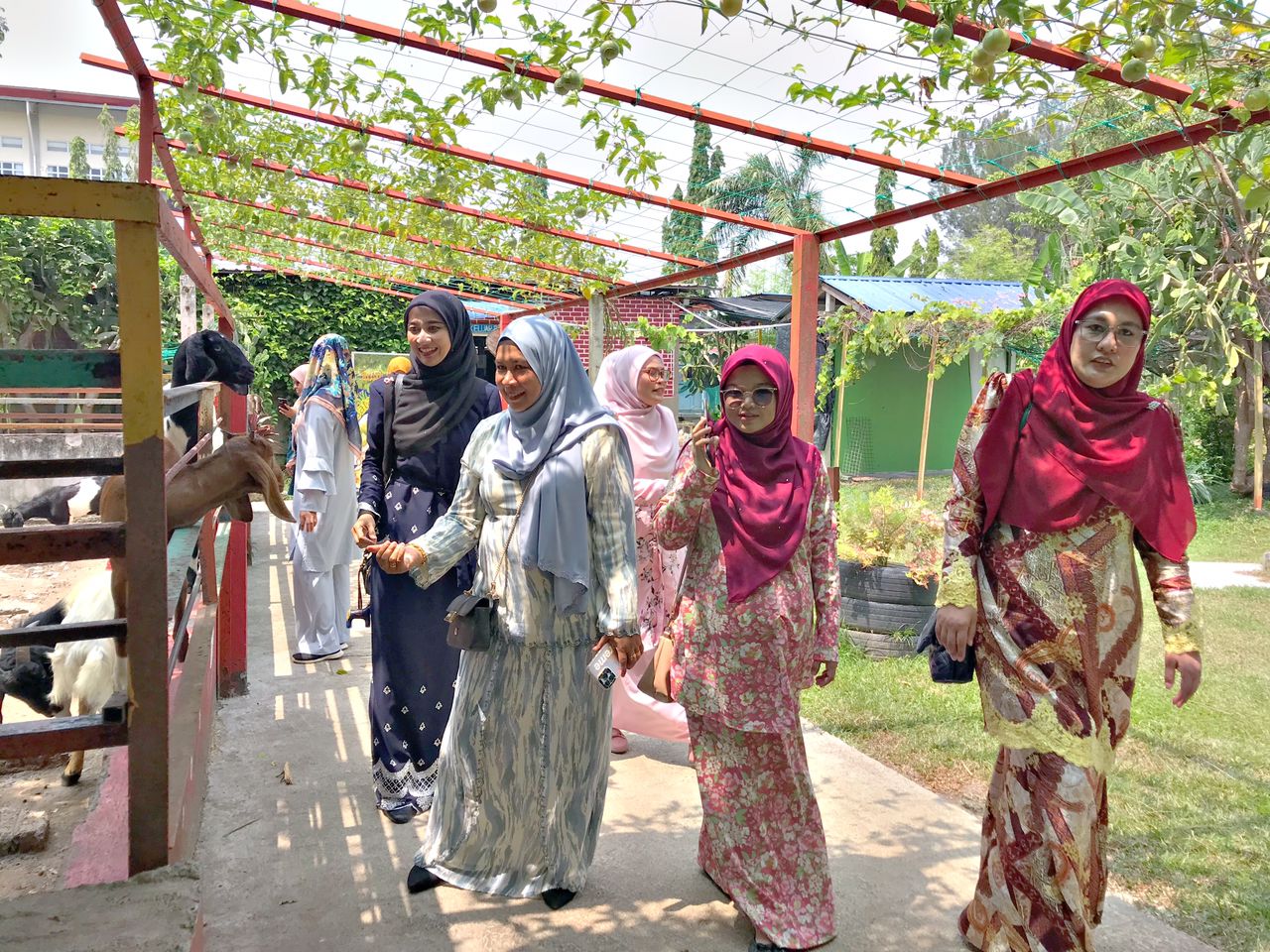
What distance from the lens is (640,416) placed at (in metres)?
4.05

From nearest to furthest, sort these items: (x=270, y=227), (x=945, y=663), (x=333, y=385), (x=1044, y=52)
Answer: (x=945, y=663)
(x=1044, y=52)
(x=333, y=385)
(x=270, y=227)

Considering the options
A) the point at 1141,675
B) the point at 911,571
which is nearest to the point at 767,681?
the point at 911,571

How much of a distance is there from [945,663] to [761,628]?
1.74 ft

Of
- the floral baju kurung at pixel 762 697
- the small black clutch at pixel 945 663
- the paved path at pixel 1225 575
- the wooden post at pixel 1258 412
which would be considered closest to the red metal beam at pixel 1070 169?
the floral baju kurung at pixel 762 697

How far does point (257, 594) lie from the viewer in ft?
23.5

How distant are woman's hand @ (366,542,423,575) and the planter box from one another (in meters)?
3.22

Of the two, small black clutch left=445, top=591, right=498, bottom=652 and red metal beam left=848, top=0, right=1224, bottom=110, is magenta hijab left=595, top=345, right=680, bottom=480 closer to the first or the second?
small black clutch left=445, top=591, right=498, bottom=652

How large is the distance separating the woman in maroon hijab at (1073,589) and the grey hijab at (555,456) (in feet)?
3.43

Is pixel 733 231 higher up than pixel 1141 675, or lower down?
higher up

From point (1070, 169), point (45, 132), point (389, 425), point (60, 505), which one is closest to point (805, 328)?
point (1070, 169)

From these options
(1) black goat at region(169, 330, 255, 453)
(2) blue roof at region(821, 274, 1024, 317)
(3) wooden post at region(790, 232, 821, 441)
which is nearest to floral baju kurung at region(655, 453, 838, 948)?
(3) wooden post at region(790, 232, 821, 441)

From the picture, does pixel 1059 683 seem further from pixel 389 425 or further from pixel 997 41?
pixel 389 425

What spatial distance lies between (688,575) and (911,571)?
2.96 m

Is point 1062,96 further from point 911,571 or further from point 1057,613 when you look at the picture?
point 911,571
